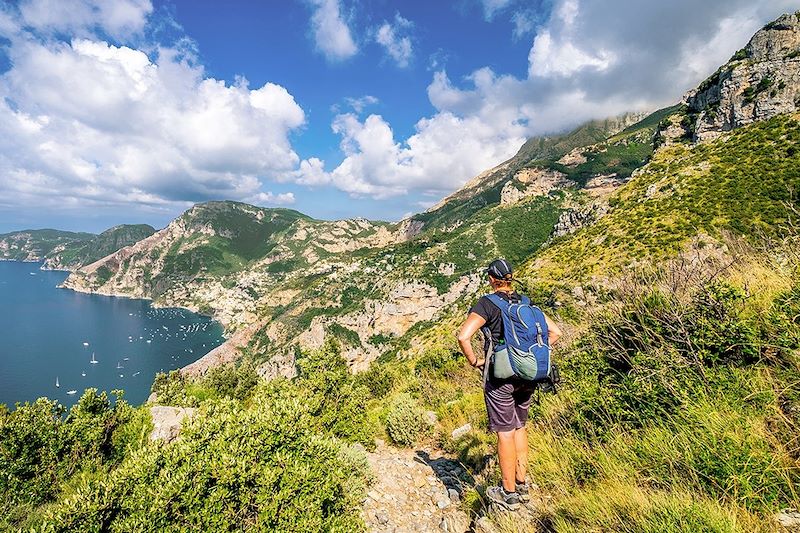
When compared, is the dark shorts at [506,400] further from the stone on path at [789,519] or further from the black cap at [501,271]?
the stone on path at [789,519]

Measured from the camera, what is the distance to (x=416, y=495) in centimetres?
627

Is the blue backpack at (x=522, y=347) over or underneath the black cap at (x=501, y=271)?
underneath

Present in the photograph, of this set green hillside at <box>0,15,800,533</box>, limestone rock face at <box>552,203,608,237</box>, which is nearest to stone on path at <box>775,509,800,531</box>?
green hillside at <box>0,15,800,533</box>

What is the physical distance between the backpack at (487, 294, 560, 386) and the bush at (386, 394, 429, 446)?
18.8 feet

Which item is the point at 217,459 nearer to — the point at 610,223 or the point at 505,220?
the point at 610,223

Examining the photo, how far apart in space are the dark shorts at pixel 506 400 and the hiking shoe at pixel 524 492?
2.20 feet

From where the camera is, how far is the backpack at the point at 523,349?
13.6 feet

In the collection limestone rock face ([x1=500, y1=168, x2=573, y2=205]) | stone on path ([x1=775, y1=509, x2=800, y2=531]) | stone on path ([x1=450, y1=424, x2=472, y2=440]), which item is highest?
limestone rock face ([x1=500, y1=168, x2=573, y2=205])

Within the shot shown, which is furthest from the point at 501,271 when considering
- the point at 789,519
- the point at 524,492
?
the point at 789,519

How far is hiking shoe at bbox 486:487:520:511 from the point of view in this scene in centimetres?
399

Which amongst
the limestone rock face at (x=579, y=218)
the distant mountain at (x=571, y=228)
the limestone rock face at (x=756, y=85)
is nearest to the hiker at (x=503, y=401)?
the distant mountain at (x=571, y=228)

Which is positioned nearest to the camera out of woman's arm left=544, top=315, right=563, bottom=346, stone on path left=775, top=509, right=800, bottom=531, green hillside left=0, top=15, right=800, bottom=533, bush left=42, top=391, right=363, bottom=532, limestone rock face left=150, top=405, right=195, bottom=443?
stone on path left=775, top=509, right=800, bottom=531

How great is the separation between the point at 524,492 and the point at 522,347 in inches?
70.2

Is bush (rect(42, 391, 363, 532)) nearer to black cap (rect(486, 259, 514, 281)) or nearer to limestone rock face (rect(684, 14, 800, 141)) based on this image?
→ black cap (rect(486, 259, 514, 281))
